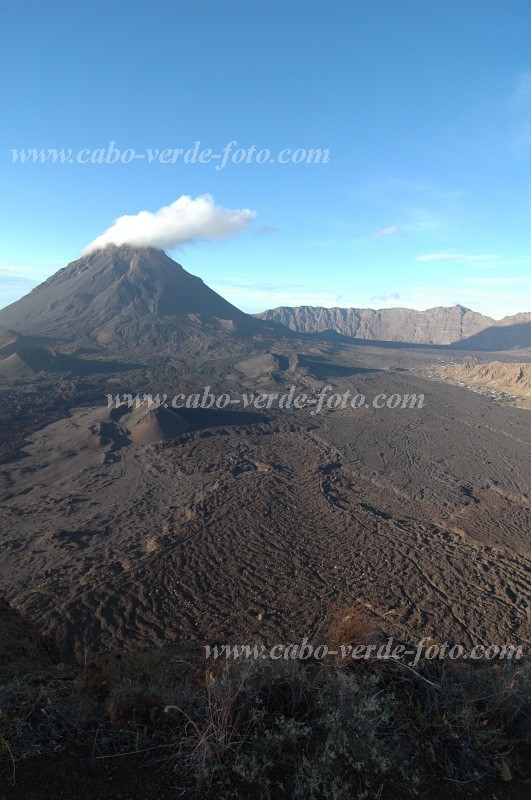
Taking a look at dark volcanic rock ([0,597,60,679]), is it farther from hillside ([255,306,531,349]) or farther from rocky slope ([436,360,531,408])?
hillside ([255,306,531,349])

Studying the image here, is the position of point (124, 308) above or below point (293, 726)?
above

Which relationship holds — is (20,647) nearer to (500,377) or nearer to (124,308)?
(500,377)

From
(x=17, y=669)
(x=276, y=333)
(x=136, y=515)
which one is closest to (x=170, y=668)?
(x=17, y=669)

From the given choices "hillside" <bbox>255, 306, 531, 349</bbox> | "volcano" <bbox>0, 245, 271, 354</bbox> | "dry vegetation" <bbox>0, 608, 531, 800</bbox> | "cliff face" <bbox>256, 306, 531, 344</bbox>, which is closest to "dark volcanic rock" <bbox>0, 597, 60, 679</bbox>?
"dry vegetation" <bbox>0, 608, 531, 800</bbox>

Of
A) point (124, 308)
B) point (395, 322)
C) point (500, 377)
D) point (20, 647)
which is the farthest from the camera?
point (395, 322)

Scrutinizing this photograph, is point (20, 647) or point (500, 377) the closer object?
point (20, 647)

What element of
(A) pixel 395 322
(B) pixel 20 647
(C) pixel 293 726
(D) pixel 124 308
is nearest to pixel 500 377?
(C) pixel 293 726
